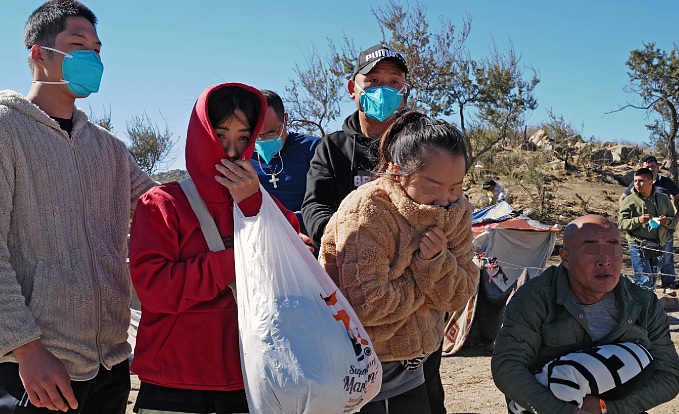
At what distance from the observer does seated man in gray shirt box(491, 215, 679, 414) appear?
8.33 feet

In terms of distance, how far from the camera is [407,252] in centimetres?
202

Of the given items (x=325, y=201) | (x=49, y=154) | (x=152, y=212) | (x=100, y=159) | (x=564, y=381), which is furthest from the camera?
(x=325, y=201)

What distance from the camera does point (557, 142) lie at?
24.4 metres

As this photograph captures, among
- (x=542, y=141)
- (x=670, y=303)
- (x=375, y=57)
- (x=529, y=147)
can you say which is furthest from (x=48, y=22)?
(x=542, y=141)

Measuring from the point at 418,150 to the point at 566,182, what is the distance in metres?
20.5

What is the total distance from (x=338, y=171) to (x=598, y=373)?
1.52m

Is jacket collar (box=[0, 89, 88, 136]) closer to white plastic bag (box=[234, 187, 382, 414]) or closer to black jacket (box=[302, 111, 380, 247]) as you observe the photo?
white plastic bag (box=[234, 187, 382, 414])

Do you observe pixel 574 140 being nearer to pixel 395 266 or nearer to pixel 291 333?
pixel 395 266

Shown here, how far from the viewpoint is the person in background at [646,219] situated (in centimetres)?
789

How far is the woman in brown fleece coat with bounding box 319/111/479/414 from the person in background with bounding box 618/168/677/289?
6.94 metres

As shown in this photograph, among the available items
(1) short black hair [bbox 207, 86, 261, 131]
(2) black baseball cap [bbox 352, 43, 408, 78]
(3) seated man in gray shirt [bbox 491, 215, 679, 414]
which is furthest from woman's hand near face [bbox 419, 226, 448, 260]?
(2) black baseball cap [bbox 352, 43, 408, 78]

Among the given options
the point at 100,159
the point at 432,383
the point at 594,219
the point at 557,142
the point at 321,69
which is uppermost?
the point at 321,69

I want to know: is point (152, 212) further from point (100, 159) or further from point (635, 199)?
point (635, 199)

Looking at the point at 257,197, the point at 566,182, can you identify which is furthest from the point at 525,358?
the point at 566,182
